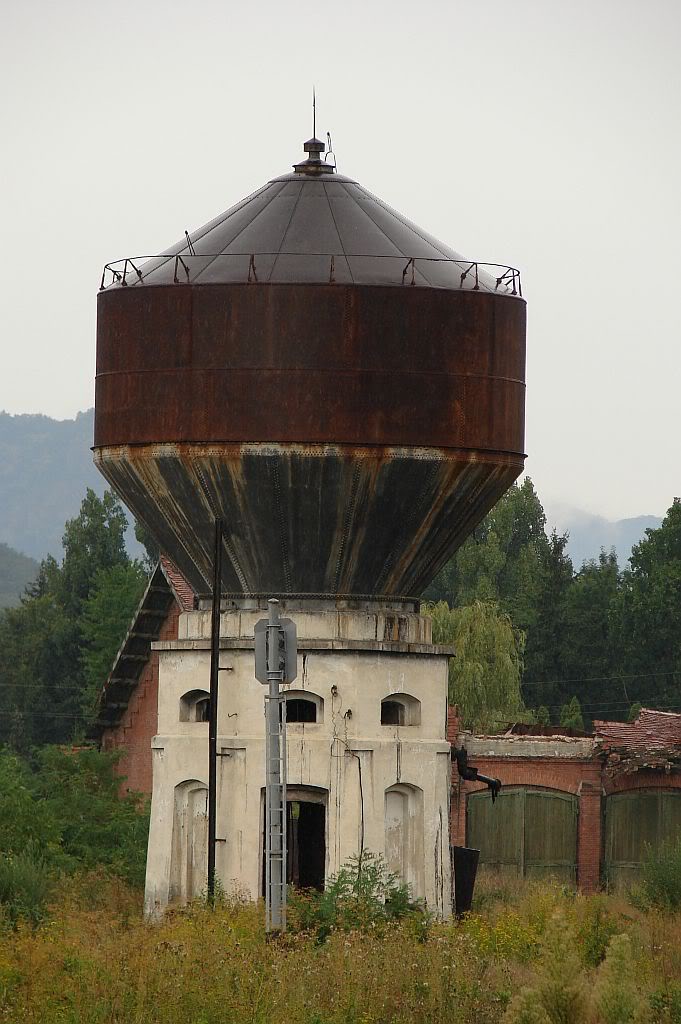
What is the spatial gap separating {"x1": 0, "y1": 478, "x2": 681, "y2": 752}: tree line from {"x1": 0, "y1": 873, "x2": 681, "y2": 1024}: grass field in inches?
1359

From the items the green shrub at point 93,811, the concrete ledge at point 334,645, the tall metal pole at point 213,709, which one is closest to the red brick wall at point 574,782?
the green shrub at point 93,811

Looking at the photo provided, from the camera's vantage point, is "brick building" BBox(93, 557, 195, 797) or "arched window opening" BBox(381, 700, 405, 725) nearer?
"arched window opening" BBox(381, 700, 405, 725)

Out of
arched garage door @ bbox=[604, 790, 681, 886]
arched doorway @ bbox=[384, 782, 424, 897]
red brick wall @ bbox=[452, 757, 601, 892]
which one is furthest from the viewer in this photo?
red brick wall @ bbox=[452, 757, 601, 892]

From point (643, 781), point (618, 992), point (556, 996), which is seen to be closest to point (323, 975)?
point (556, 996)

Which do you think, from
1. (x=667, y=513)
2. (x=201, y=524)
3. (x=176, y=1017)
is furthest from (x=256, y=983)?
(x=667, y=513)

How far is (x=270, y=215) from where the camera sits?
87.0 ft

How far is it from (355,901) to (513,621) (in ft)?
149

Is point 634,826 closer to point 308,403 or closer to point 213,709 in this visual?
point 213,709

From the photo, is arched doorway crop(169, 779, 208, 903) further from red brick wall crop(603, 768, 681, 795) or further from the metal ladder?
red brick wall crop(603, 768, 681, 795)

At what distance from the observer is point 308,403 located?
981 inches

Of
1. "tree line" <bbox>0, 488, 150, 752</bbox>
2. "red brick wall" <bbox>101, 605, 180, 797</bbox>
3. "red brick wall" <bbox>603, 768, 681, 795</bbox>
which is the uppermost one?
"tree line" <bbox>0, 488, 150, 752</bbox>

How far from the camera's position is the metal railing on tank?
25281 millimetres

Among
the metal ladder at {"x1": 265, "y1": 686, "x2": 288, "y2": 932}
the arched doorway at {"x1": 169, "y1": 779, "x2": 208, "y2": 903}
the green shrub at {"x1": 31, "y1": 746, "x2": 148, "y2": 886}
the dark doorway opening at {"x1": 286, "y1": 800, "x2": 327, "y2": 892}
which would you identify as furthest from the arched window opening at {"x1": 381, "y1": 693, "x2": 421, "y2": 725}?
the green shrub at {"x1": 31, "y1": 746, "x2": 148, "y2": 886}

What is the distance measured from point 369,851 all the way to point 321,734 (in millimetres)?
1537
